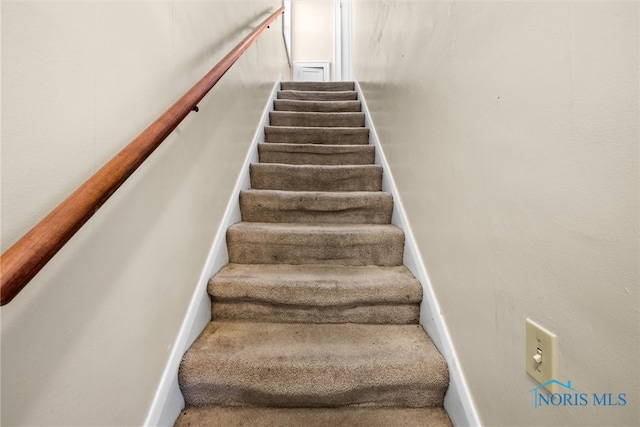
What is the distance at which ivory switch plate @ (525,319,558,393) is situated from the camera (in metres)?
0.53

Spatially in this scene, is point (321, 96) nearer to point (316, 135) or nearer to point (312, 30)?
point (316, 135)

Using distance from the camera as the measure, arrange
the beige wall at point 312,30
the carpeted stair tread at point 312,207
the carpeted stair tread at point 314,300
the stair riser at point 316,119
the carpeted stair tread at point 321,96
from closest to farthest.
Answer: the carpeted stair tread at point 314,300, the carpeted stair tread at point 312,207, the stair riser at point 316,119, the carpeted stair tread at point 321,96, the beige wall at point 312,30

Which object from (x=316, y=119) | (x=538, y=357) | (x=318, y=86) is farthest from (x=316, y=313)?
(x=318, y=86)

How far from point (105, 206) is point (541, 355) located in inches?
38.2

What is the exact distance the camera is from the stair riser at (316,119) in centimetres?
229

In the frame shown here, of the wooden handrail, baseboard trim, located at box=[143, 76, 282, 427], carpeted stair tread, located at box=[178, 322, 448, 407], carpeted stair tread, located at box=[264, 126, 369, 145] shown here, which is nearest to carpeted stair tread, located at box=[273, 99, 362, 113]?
carpeted stair tread, located at box=[264, 126, 369, 145]

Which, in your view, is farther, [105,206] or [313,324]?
[313,324]

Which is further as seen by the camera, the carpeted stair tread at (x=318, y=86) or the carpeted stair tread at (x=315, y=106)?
the carpeted stair tread at (x=318, y=86)

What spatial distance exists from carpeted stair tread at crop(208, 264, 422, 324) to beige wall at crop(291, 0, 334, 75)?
439 centimetres

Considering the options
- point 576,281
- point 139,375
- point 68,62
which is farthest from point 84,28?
point 576,281

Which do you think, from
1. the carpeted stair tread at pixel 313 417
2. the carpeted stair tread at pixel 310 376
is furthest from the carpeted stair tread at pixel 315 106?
the carpeted stair tread at pixel 313 417

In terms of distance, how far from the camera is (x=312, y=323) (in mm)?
1087

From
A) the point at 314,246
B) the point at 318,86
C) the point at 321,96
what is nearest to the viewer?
the point at 314,246

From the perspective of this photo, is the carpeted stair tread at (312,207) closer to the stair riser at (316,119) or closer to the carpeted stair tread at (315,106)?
the stair riser at (316,119)
